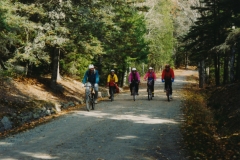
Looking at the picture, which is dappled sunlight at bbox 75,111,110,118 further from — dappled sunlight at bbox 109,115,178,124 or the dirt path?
dappled sunlight at bbox 109,115,178,124

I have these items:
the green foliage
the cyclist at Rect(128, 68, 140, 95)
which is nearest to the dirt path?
the cyclist at Rect(128, 68, 140, 95)

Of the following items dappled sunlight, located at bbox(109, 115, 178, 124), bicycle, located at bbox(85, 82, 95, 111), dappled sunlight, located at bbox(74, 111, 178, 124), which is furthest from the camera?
bicycle, located at bbox(85, 82, 95, 111)

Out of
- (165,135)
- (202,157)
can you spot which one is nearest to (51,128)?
(165,135)

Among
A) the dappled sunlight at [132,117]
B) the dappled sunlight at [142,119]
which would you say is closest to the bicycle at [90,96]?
the dappled sunlight at [132,117]

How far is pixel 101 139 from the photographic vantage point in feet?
26.9

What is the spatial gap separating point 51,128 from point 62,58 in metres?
11.3

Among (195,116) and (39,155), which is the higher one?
(39,155)

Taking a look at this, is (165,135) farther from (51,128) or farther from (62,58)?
(62,58)

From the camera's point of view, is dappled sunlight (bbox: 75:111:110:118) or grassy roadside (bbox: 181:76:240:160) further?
dappled sunlight (bbox: 75:111:110:118)

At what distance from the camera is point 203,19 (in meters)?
Result: 24.1

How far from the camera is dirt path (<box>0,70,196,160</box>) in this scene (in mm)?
6789

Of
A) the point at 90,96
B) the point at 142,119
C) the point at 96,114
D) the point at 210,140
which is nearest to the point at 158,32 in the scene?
the point at 90,96

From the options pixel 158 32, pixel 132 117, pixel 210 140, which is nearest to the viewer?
pixel 210 140

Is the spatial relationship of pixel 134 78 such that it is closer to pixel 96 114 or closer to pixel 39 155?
pixel 96 114
